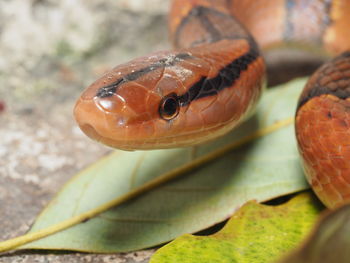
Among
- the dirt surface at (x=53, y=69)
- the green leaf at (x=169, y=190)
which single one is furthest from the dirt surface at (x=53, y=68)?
the green leaf at (x=169, y=190)

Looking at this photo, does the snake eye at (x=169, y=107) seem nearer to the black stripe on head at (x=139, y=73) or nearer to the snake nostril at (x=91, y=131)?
the black stripe on head at (x=139, y=73)

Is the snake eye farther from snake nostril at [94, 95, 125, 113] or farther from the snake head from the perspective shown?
snake nostril at [94, 95, 125, 113]

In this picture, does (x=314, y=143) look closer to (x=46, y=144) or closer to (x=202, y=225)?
(x=202, y=225)

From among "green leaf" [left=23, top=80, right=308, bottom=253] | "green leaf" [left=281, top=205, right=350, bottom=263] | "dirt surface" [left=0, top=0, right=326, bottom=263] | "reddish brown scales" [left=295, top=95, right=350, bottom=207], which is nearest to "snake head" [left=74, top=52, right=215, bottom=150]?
"green leaf" [left=23, top=80, right=308, bottom=253]

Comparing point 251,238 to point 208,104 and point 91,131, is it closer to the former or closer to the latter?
point 208,104

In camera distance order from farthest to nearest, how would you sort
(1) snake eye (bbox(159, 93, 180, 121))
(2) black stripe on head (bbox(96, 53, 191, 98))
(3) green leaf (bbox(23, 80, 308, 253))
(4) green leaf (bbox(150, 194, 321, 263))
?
(3) green leaf (bbox(23, 80, 308, 253)) → (1) snake eye (bbox(159, 93, 180, 121)) → (2) black stripe on head (bbox(96, 53, 191, 98)) → (4) green leaf (bbox(150, 194, 321, 263))
